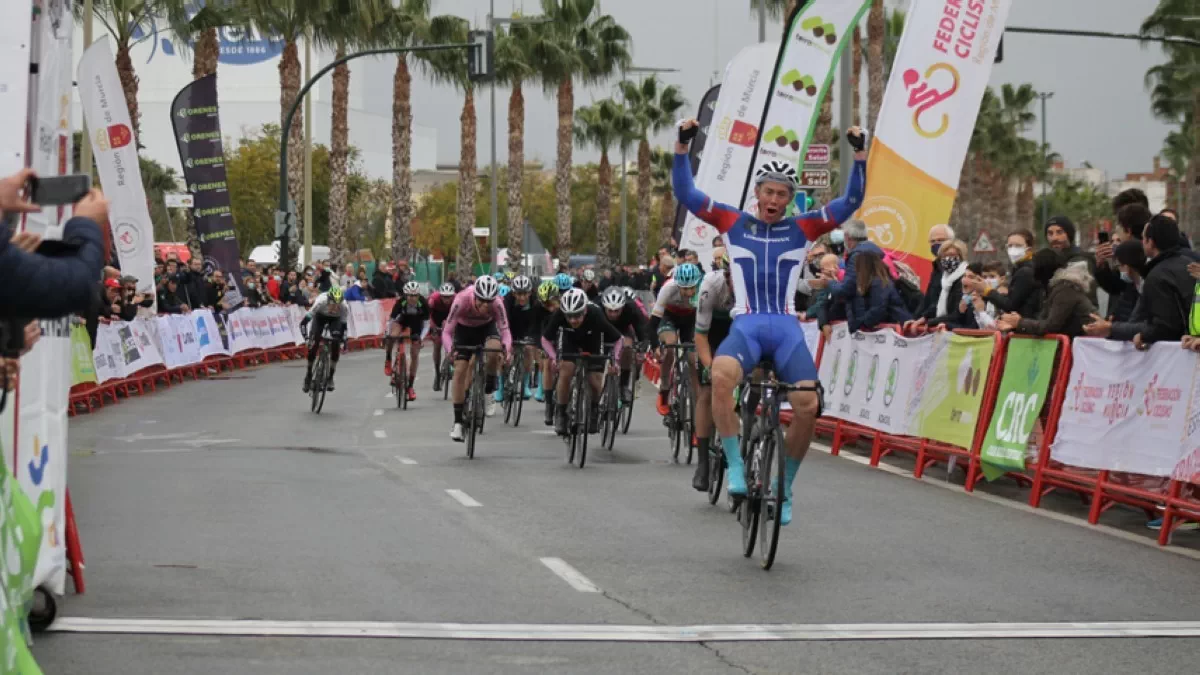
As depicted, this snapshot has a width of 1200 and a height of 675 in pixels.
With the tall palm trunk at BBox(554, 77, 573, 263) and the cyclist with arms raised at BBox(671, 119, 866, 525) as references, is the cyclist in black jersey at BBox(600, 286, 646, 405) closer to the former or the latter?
the cyclist with arms raised at BBox(671, 119, 866, 525)

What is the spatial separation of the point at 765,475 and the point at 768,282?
1332mm

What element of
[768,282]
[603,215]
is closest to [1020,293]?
[768,282]

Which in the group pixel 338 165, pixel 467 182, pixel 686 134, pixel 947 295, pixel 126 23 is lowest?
pixel 467 182

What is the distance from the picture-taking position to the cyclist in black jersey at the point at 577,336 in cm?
1712

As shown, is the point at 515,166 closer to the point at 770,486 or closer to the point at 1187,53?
the point at 1187,53

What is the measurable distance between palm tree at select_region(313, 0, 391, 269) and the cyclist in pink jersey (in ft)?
108

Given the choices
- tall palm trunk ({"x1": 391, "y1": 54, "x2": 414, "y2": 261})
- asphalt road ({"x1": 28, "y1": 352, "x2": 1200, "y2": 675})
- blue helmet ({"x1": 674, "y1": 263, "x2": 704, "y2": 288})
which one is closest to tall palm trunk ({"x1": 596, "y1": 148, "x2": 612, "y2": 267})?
tall palm trunk ({"x1": 391, "y1": 54, "x2": 414, "y2": 261})

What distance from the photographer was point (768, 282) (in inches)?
431

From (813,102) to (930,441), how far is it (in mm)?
10778

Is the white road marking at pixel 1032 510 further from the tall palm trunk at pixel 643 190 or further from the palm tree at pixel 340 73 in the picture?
the tall palm trunk at pixel 643 190

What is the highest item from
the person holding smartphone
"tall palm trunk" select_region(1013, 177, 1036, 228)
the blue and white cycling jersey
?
the person holding smartphone

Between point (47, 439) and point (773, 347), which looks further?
point (773, 347)

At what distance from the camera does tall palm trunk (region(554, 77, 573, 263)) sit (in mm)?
67375

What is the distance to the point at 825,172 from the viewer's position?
101 feet
